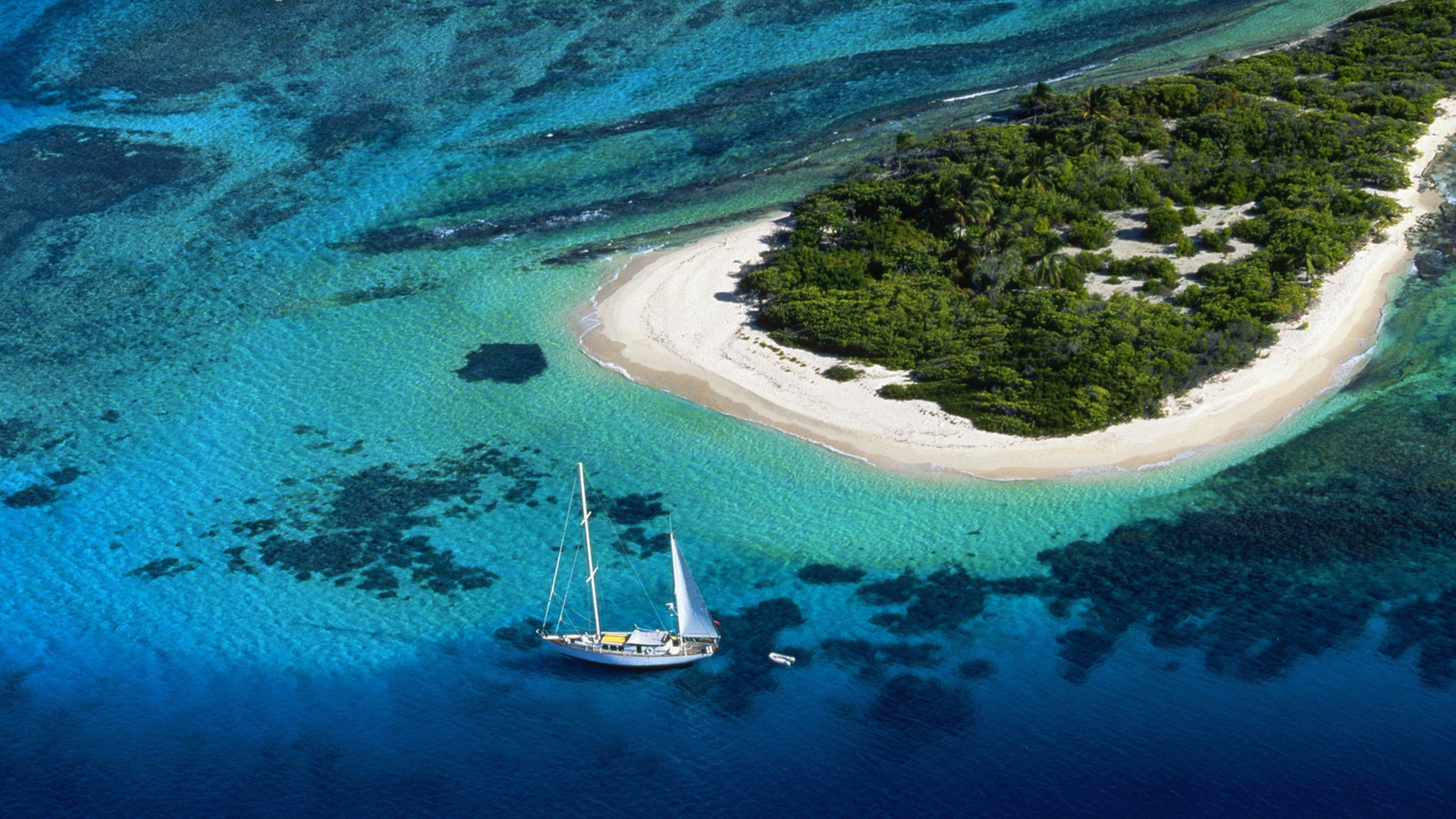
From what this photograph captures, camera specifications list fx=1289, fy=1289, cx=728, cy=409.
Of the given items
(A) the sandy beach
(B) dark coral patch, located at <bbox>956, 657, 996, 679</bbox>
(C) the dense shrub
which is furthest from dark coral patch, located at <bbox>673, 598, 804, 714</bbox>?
(C) the dense shrub

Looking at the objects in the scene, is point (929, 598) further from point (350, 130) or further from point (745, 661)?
point (350, 130)

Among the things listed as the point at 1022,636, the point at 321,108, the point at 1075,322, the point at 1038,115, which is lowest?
the point at 1022,636

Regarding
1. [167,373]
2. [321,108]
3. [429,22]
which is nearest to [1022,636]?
[167,373]

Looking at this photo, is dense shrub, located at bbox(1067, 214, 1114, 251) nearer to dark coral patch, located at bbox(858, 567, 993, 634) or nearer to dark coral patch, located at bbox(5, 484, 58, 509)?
dark coral patch, located at bbox(858, 567, 993, 634)

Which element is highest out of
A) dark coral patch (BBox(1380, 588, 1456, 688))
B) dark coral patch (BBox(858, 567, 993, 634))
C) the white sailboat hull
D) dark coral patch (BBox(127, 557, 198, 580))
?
dark coral patch (BBox(127, 557, 198, 580))

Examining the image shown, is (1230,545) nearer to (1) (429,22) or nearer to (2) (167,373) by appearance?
(2) (167,373)
